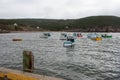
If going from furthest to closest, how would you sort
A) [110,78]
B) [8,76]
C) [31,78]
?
1. [110,78]
2. [8,76]
3. [31,78]

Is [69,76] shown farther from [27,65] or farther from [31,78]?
[31,78]

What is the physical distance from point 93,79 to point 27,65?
6.69 meters

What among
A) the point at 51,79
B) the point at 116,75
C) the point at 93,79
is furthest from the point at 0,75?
the point at 116,75

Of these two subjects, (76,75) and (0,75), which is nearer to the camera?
(0,75)

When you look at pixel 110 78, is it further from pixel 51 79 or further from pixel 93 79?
pixel 51 79

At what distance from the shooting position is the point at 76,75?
22.9 m

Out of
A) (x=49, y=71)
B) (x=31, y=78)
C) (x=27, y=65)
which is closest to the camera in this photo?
(x=31, y=78)

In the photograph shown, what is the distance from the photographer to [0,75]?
16.8 meters

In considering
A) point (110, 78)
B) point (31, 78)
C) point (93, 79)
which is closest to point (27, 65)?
point (31, 78)

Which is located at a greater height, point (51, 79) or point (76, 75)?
point (51, 79)

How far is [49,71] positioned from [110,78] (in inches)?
273

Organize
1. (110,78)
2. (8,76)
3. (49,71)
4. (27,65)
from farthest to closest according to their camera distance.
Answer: (49,71) < (110,78) < (27,65) < (8,76)

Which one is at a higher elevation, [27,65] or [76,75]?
[27,65]

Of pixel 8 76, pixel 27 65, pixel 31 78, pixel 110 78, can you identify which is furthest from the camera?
pixel 110 78
